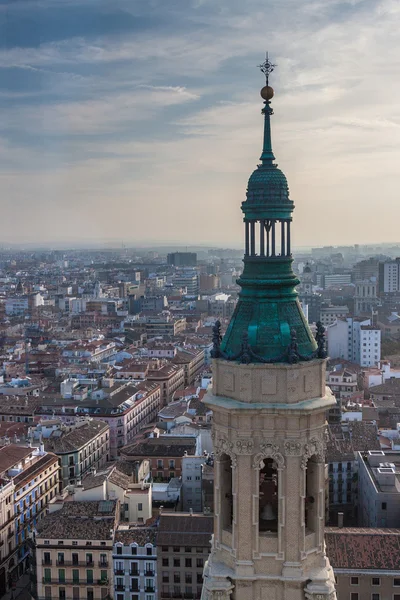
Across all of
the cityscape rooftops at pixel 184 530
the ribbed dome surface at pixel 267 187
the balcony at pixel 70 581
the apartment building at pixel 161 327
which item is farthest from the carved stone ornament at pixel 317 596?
the apartment building at pixel 161 327

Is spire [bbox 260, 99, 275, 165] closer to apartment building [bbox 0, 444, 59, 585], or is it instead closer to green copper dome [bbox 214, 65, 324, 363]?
green copper dome [bbox 214, 65, 324, 363]

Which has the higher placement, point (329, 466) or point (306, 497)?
point (306, 497)

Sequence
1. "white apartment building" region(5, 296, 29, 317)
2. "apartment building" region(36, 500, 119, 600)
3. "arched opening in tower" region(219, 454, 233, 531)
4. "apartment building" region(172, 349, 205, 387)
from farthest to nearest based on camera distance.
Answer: "white apartment building" region(5, 296, 29, 317)
"apartment building" region(172, 349, 205, 387)
"apartment building" region(36, 500, 119, 600)
"arched opening in tower" region(219, 454, 233, 531)

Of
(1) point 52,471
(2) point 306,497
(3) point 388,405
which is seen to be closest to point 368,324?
(3) point 388,405

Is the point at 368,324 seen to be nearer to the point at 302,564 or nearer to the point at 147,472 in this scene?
the point at 147,472

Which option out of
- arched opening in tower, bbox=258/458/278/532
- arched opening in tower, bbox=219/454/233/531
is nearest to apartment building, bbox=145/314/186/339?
arched opening in tower, bbox=258/458/278/532

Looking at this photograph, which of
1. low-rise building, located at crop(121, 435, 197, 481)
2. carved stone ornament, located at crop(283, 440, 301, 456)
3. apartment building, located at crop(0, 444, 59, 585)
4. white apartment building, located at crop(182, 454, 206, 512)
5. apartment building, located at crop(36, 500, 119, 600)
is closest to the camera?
carved stone ornament, located at crop(283, 440, 301, 456)

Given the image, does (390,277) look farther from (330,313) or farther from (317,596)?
(317,596)
